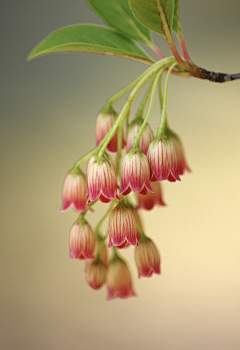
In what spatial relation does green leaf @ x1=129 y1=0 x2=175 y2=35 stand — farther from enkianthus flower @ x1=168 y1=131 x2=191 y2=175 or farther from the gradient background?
the gradient background

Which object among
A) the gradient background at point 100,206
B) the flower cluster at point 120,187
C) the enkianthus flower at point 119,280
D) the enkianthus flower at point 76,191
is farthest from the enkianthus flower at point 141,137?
the gradient background at point 100,206

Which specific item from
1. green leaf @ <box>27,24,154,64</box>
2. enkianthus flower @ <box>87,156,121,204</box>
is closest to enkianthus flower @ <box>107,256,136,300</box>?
enkianthus flower @ <box>87,156,121,204</box>

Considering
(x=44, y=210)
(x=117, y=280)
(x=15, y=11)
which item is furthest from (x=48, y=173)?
(x=117, y=280)

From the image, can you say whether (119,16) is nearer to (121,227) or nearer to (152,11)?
(152,11)

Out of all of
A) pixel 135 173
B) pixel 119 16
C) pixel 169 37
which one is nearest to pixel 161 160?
pixel 135 173

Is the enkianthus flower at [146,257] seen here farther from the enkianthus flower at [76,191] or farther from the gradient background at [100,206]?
the gradient background at [100,206]

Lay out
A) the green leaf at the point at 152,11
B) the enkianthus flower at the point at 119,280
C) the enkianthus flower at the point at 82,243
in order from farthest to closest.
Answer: the enkianthus flower at the point at 119,280 → the enkianthus flower at the point at 82,243 → the green leaf at the point at 152,11

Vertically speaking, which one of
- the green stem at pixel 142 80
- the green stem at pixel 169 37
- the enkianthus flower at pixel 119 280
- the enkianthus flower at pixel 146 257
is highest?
the green stem at pixel 169 37
